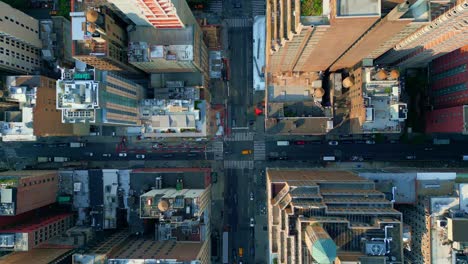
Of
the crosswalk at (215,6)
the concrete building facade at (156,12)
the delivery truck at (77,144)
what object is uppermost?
the crosswalk at (215,6)

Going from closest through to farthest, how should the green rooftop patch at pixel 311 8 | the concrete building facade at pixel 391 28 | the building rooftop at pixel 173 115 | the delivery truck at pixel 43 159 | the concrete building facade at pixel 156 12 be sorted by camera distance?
the concrete building facade at pixel 391 28, the green rooftop patch at pixel 311 8, the concrete building facade at pixel 156 12, the building rooftop at pixel 173 115, the delivery truck at pixel 43 159

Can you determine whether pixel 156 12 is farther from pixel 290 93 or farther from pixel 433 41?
pixel 433 41

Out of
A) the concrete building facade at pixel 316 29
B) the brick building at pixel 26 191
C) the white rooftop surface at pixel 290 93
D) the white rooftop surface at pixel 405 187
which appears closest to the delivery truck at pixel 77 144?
the brick building at pixel 26 191

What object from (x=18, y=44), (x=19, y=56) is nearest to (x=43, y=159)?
(x=19, y=56)

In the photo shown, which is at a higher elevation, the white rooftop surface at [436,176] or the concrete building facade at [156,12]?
the concrete building facade at [156,12]

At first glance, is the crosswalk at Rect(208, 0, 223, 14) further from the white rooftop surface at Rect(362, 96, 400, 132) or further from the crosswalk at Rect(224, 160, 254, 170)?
the white rooftop surface at Rect(362, 96, 400, 132)

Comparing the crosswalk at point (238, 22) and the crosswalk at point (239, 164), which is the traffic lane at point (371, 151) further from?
the crosswalk at point (238, 22)

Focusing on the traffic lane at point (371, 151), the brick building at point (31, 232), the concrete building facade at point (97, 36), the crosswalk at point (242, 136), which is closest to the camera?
the concrete building facade at point (97, 36)
